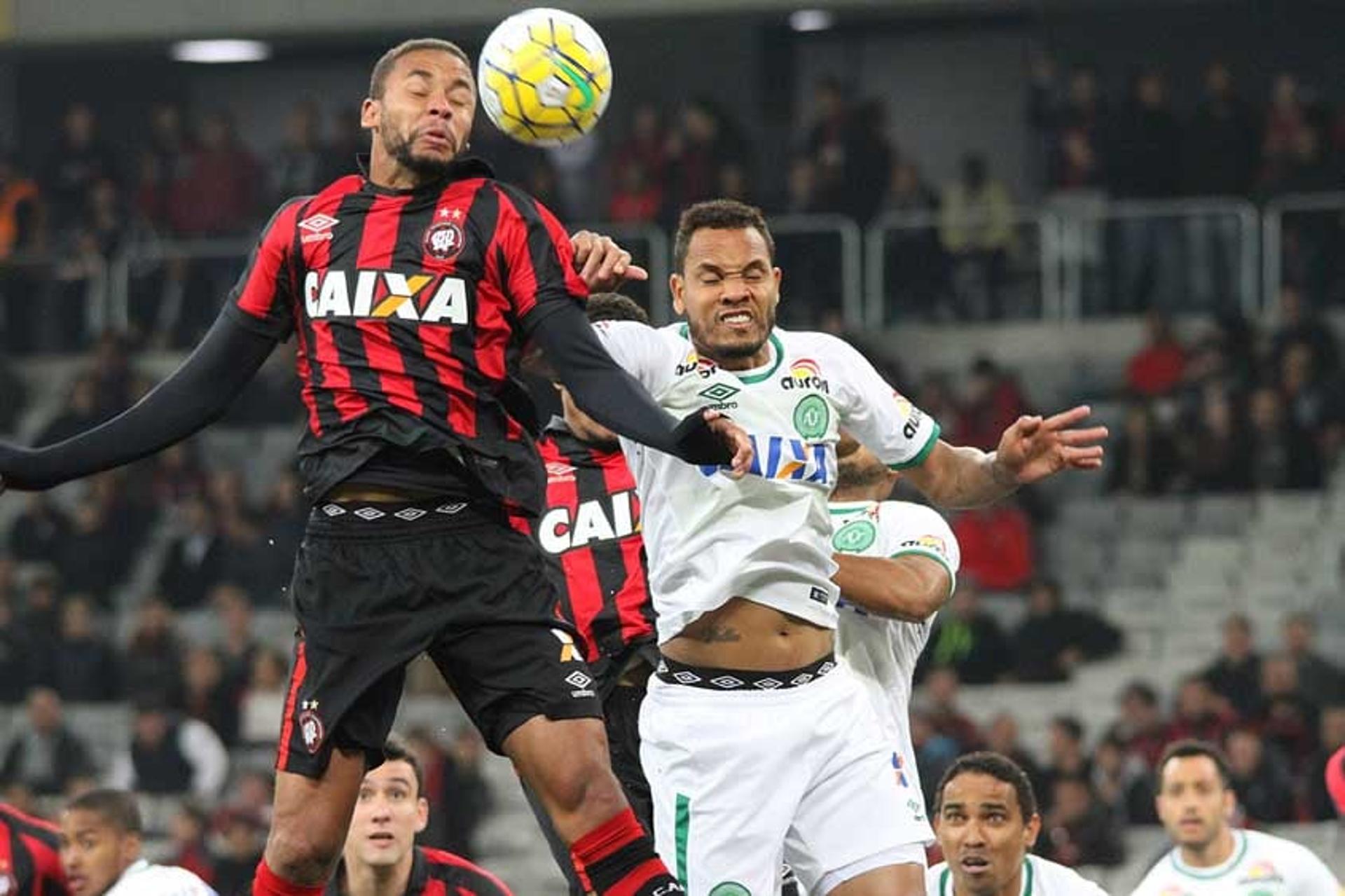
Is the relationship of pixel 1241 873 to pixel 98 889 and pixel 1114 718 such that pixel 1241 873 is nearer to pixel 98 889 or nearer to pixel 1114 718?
pixel 98 889

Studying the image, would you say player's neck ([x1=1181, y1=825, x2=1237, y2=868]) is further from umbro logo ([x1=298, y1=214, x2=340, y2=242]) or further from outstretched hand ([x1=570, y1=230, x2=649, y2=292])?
umbro logo ([x1=298, y1=214, x2=340, y2=242])

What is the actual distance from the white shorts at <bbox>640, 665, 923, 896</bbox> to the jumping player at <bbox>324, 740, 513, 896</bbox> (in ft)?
5.57

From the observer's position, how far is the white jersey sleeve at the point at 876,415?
6996 mm

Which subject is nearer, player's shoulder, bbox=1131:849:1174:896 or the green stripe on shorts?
the green stripe on shorts

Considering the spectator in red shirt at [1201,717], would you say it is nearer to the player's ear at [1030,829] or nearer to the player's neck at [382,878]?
the player's ear at [1030,829]

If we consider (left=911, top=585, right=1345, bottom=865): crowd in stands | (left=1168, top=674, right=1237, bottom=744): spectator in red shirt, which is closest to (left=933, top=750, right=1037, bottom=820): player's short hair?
(left=911, top=585, right=1345, bottom=865): crowd in stands

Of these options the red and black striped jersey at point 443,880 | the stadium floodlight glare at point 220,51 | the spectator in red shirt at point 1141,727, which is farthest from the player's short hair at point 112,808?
the stadium floodlight glare at point 220,51

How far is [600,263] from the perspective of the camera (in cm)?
642

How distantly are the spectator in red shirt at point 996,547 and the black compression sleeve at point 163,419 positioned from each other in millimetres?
11640

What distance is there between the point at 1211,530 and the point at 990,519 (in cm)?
166

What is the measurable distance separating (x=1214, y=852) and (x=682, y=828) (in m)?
3.65

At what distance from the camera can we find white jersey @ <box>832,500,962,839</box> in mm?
7512

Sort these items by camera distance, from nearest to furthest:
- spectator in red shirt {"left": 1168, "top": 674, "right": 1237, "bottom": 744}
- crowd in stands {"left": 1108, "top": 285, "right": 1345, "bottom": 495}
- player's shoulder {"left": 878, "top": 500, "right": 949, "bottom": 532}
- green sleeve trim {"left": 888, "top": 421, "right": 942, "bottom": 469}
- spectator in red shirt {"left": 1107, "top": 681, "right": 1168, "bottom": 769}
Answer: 1. green sleeve trim {"left": 888, "top": 421, "right": 942, "bottom": 469}
2. player's shoulder {"left": 878, "top": 500, "right": 949, "bottom": 532}
3. spectator in red shirt {"left": 1168, "top": 674, "right": 1237, "bottom": 744}
4. spectator in red shirt {"left": 1107, "top": 681, "right": 1168, "bottom": 769}
5. crowd in stands {"left": 1108, "top": 285, "right": 1345, "bottom": 495}

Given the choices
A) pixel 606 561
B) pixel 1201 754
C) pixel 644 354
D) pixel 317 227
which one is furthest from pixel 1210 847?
pixel 317 227
